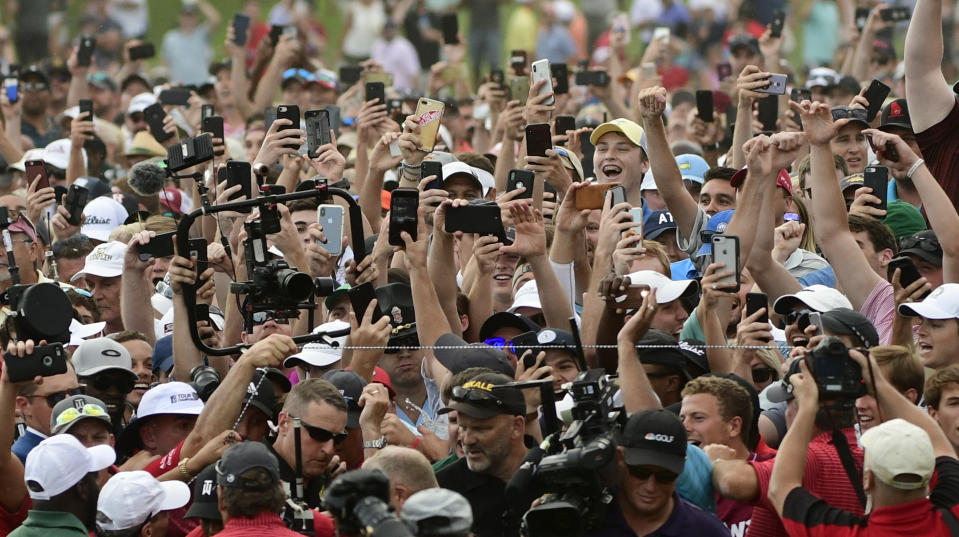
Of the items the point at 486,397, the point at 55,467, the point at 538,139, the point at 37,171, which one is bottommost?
the point at 55,467

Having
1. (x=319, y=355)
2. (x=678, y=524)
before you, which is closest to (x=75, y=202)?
(x=319, y=355)

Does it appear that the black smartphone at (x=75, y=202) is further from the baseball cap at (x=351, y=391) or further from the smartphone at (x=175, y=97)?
the baseball cap at (x=351, y=391)

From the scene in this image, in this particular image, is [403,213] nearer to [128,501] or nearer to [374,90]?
[128,501]

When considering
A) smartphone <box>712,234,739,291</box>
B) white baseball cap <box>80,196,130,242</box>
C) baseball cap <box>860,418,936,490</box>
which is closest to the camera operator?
baseball cap <box>860,418,936,490</box>

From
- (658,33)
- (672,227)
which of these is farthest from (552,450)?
(658,33)

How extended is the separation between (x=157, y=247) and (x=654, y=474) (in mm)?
3547

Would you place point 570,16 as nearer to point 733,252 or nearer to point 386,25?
point 386,25

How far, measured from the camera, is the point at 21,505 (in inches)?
239

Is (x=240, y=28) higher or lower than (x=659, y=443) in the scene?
higher

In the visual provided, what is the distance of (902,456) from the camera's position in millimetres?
4934

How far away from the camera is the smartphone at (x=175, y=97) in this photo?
1284 cm

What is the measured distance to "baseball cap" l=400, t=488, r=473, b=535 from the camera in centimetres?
439

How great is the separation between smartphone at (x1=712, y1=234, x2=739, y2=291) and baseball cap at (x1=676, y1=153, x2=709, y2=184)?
3034 millimetres

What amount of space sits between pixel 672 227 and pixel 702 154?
111 inches
